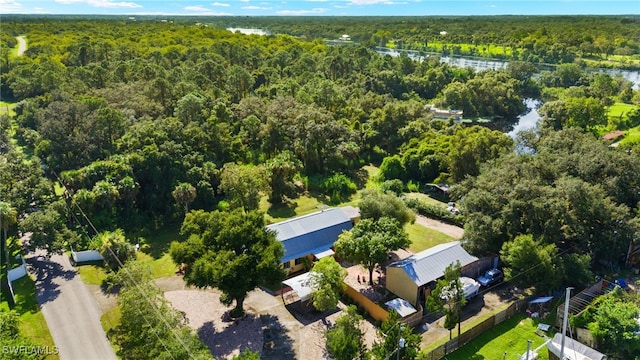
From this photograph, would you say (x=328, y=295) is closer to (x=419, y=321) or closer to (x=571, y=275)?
(x=419, y=321)

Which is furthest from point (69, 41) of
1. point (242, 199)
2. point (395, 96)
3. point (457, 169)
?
point (457, 169)

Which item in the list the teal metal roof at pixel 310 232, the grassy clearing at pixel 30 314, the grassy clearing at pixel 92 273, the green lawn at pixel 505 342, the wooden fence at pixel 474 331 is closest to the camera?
the wooden fence at pixel 474 331

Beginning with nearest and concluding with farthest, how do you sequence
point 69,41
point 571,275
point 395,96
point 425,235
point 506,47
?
point 571,275 < point 425,235 < point 395,96 < point 69,41 < point 506,47

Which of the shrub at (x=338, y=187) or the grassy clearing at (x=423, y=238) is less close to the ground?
the shrub at (x=338, y=187)

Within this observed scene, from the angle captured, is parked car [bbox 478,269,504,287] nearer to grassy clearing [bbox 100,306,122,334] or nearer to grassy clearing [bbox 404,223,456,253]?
grassy clearing [bbox 404,223,456,253]

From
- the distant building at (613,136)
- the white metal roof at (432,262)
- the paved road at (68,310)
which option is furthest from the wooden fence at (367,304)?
the distant building at (613,136)

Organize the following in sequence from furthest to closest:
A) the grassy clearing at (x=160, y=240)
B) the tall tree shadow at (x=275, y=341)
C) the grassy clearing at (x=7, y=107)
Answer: the grassy clearing at (x=7, y=107) < the grassy clearing at (x=160, y=240) < the tall tree shadow at (x=275, y=341)

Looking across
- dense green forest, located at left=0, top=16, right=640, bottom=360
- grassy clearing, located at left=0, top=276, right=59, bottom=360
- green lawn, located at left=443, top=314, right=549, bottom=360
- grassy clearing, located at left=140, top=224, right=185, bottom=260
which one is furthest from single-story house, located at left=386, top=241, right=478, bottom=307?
grassy clearing, located at left=0, top=276, right=59, bottom=360

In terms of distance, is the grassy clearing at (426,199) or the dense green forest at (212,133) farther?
the grassy clearing at (426,199)

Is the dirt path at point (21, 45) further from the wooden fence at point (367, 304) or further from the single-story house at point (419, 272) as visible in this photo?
the single-story house at point (419, 272)
